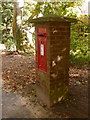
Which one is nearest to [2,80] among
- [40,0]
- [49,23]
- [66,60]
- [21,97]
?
[21,97]

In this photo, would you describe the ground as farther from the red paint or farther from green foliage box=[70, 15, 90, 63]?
green foliage box=[70, 15, 90, 63]

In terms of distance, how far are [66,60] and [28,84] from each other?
191 cm

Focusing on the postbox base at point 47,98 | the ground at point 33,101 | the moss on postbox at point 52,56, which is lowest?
the ground at point 33,101

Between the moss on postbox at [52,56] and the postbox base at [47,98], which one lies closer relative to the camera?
the moss on postbox at [52,56]

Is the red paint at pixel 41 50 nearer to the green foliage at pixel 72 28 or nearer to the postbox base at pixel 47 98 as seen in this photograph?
the postbox base at pixel 47 98

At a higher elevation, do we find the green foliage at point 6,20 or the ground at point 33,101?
the green foliage at point 6,20

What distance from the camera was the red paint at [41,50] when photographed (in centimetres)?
355

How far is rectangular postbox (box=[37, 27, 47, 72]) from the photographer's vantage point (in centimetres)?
355

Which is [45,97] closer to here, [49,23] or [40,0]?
[49,23]

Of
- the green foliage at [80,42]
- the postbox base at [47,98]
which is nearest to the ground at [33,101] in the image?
the postbox base at [47,98]

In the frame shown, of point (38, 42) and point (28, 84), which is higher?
point (38, 42)

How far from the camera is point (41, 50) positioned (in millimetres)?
3707

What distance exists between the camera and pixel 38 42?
380 centimetres

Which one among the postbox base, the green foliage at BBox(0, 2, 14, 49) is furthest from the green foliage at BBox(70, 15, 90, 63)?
the green foliage at BBox(0, 2, 14, 49)
